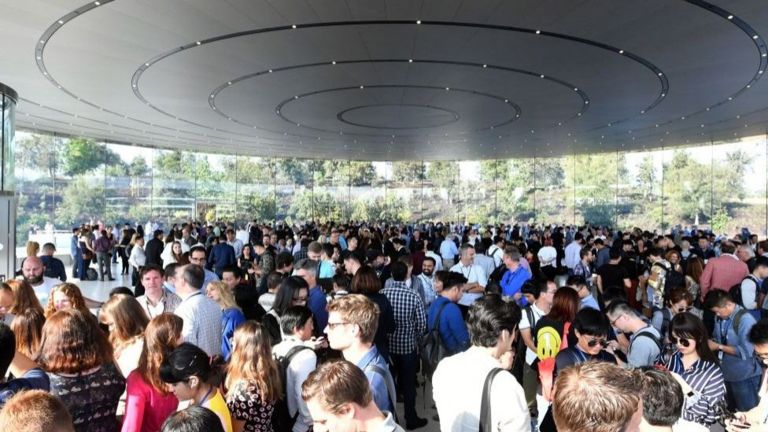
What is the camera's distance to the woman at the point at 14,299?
4.46m

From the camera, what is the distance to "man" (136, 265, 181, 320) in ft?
16.6

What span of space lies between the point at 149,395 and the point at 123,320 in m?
1.25

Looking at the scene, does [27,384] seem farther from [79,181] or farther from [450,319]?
[79,181]

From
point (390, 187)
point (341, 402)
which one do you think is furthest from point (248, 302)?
point (390, 187)

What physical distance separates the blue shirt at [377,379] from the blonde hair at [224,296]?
6.95 feet

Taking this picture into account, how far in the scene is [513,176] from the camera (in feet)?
100.0

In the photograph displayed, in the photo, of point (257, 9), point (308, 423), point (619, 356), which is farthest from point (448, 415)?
point (257, 9)

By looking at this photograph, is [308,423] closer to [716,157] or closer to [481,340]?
[481,340]

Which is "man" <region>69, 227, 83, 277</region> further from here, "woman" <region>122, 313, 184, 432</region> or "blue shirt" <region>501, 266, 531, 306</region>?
"woman" <region>122, 313, 184, 432</region>

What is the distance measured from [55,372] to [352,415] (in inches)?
70.0

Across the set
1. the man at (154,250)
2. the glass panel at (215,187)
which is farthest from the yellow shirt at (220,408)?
the glass panel at (215,187)

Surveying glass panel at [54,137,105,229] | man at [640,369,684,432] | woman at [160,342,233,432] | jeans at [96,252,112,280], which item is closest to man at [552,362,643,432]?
man at [640,369,684,432]

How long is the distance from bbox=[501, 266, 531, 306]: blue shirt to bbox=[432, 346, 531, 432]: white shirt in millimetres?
4274

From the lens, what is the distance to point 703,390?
3.22 m
